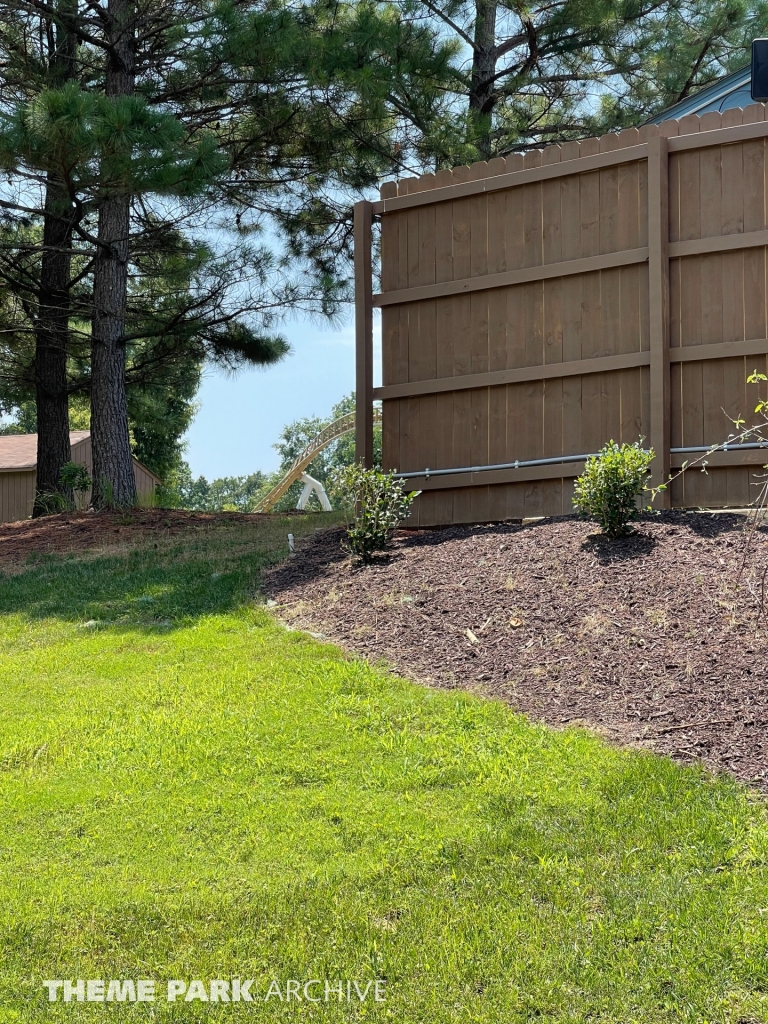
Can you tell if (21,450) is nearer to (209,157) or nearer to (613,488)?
(209,157)

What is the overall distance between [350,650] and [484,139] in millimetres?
9186

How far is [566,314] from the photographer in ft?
24.3

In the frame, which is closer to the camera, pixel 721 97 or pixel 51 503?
pixel 721 97

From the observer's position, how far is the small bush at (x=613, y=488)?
20.3 feet

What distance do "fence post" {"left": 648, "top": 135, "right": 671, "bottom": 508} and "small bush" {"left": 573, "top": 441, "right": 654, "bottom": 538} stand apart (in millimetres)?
614

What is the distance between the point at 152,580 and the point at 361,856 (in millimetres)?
4473

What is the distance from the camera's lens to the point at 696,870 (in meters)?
3.34

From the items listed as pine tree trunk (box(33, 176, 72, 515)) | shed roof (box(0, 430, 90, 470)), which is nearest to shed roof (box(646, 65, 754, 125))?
pine tree trunk (box(33, 176, 72, 515))

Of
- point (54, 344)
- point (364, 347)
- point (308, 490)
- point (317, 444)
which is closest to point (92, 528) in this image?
point (364, 347)

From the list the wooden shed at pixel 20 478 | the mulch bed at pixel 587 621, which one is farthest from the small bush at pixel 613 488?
the wooden shed at pixel 20 478

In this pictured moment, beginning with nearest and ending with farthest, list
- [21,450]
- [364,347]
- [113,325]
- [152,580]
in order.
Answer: [152,580] < [364,347] < [113,325] < [21,450]

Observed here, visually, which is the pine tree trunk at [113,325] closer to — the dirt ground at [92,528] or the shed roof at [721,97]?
the dirt ground at [92,528]

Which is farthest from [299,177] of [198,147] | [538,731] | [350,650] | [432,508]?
[538,731]

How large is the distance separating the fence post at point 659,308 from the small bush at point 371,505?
171cm
